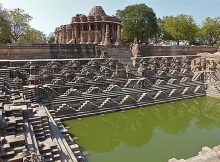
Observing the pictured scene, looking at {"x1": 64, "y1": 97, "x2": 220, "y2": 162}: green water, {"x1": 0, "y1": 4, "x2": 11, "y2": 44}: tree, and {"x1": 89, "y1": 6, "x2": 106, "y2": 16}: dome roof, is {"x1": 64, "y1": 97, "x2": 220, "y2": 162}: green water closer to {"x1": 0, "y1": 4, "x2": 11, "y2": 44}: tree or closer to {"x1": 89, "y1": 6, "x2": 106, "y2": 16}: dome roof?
{"x1": 0, "y1": 4, "x2": 11, "y2": 44}: tree

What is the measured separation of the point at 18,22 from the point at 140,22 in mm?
16352

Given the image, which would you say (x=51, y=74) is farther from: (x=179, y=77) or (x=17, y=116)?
(x=179, y=77)

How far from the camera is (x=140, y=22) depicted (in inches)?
1492

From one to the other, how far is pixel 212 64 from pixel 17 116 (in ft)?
74.2

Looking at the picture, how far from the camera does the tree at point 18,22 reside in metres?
35.2

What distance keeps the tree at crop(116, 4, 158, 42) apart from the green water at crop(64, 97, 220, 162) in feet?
69.1

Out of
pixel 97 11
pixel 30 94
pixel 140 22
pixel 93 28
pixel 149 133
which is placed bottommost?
pixel 149 133

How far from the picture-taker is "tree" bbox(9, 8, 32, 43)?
35219 millimetres

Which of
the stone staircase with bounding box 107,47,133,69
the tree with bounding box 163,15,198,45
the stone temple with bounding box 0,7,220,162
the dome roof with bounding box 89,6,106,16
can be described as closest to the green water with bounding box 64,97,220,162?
the stone temple with bounding box 0,7,220,162

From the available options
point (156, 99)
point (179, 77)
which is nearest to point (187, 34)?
point (179, 77)

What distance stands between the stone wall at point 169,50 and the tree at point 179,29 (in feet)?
25.8

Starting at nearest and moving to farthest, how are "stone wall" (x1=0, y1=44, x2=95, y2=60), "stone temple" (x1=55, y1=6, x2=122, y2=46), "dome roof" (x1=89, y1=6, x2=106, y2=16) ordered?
"stone wall" (x1=0, y1=44, x2=95, y2=60)
"stone temple" (x1=55, y1=6, x2=122, y2=46)
"dome roof" (x1=89, y1=6, x2=106, y2=16)

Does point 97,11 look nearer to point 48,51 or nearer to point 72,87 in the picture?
point 48,51

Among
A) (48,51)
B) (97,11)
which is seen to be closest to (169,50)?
(97,11)
